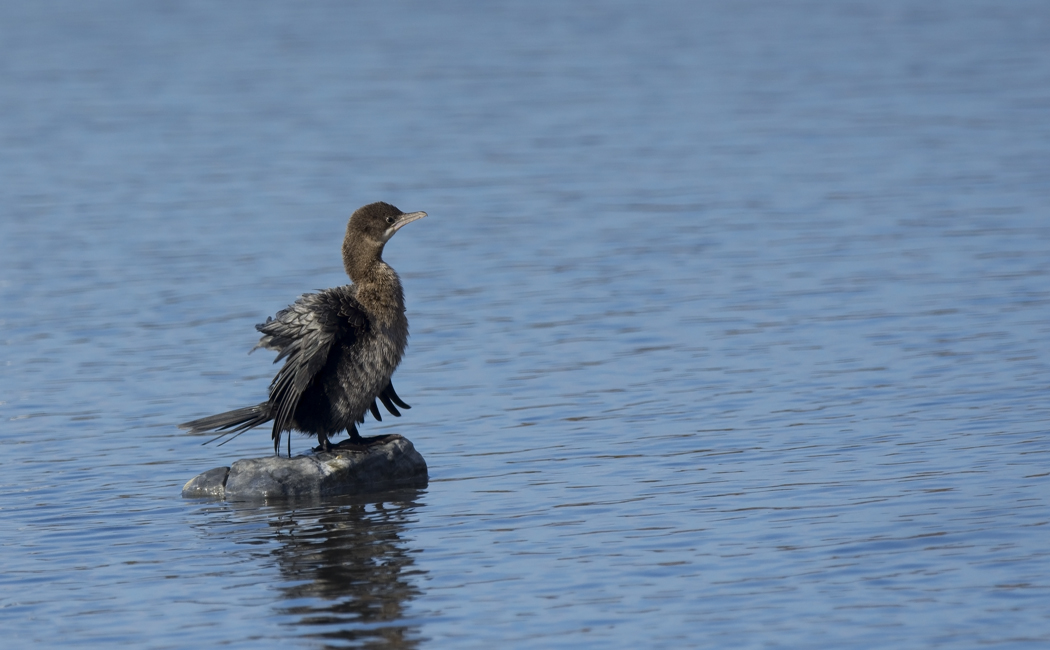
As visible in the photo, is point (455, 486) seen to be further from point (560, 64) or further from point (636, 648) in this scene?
point (560, 64)

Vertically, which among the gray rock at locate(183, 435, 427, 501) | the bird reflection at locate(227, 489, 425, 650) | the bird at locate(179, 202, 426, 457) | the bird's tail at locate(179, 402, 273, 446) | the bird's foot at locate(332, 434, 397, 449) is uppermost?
the bird at locate(179, 202, 426, 457)

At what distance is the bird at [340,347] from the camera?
923 centimetres

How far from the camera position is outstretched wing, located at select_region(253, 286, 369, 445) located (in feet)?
30.0

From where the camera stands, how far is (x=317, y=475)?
9453 millimetres

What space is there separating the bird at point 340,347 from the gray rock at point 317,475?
136mm

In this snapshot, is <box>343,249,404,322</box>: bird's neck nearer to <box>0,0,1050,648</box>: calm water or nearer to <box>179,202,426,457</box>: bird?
<box>179,202,426,457</box>: bird

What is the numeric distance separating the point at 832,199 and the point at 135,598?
463 inches

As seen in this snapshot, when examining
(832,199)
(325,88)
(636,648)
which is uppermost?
(325,88)

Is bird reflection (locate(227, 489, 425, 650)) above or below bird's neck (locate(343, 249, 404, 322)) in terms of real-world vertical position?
below

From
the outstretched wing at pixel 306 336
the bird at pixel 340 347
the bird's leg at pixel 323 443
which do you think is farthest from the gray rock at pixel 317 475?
the outstretched wing at pixel 306 336

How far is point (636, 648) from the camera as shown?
22.1 feet

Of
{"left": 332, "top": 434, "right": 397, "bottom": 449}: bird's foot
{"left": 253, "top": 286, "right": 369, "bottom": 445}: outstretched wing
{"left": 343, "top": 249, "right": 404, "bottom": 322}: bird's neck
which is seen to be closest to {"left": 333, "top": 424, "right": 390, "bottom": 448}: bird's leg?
{"left": 332, "top": 434, "right": 397, "bottom": 449}: bird's foot

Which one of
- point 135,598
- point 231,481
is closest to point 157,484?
point 231,481

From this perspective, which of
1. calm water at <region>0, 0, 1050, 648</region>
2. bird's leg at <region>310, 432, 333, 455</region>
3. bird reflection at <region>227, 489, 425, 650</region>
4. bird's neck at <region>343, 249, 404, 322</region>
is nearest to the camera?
bird reflection at <region>227, 489, 425, 650</region>
